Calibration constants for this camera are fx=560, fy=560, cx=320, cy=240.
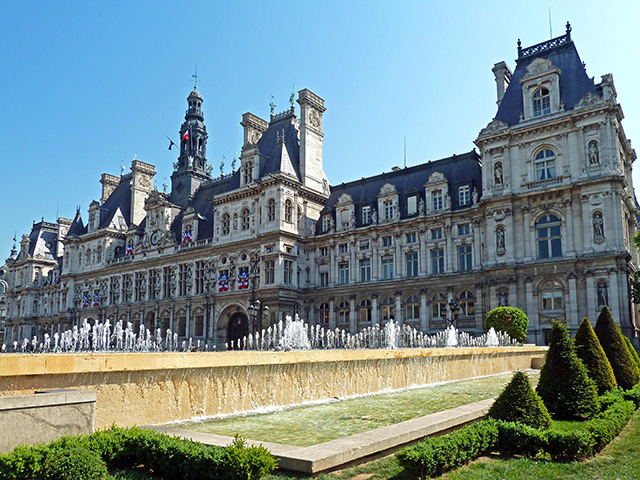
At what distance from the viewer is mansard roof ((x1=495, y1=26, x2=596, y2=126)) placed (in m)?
39.4

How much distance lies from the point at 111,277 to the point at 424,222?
139ft

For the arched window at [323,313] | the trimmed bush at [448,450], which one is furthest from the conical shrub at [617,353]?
the arched window at [323,313]

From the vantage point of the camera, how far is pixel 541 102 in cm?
4031

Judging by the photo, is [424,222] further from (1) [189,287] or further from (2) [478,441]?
(2) [478,441]

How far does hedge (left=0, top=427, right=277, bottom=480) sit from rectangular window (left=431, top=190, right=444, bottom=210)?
39.9m

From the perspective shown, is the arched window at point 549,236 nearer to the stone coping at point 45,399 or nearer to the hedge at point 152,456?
the hedge at point 152,456

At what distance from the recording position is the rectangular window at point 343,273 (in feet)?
165

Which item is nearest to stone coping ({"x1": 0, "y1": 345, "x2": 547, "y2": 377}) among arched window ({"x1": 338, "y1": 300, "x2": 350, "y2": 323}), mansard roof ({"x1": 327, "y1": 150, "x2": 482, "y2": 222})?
mansard roof ({"x1": 327, "y1": 150, "x2": 482, "y2": 222})

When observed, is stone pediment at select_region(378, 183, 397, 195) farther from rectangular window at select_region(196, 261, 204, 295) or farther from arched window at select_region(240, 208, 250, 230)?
rectangular window at select_region(196, 261, 204, 295)

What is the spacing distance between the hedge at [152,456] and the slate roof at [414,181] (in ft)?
129

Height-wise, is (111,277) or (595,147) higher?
(595,147)

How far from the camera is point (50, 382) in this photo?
8961mm

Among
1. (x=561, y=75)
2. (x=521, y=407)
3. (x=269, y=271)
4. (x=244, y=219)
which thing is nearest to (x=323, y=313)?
(x=269, y=271)

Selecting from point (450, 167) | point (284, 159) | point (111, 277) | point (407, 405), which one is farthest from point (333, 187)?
point (407, 405)
